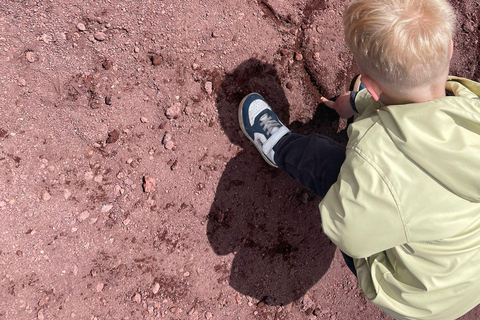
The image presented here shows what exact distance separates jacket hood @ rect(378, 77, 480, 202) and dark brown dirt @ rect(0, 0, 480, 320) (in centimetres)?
88

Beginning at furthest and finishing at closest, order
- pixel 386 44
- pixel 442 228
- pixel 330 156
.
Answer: pixel 330 156
pixel 442 228
pixel 386 44

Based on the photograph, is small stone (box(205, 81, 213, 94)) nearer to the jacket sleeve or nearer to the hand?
the hand

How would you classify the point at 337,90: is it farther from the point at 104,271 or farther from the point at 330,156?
the point at 104,271

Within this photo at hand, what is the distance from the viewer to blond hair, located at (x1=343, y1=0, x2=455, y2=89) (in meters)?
1.11

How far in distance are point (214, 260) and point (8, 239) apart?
1.10 m

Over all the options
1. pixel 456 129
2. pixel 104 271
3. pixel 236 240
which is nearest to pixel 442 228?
pixel 456 129

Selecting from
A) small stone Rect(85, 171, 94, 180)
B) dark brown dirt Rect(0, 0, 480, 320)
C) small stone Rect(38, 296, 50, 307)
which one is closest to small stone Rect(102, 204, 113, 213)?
dark brown dirt Rect(0, 0, 480, 320)

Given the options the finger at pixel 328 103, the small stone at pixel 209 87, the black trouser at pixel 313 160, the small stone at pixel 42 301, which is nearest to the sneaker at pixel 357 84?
the finger at pixel 328 103

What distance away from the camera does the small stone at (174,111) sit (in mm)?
1838

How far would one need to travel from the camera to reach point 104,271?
1.82 meters

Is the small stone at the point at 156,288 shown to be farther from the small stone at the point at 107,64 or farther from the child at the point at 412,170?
the small stone at the point at 107,64

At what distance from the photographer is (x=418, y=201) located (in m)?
1.22

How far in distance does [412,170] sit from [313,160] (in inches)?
20.3

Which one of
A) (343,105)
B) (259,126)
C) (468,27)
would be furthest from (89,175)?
(468,27)
